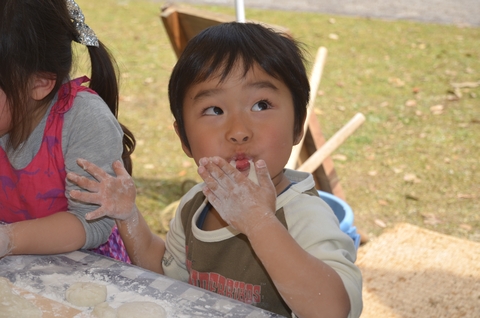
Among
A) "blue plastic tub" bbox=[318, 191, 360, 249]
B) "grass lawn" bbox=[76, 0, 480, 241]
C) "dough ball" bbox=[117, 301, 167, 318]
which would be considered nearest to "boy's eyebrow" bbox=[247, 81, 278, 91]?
"dough ball" bbox=[117, 301, 167, 318]

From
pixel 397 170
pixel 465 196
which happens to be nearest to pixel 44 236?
pixel 465 196

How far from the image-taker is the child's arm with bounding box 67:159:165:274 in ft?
5.16

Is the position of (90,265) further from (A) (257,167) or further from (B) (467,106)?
(B) (467,106)

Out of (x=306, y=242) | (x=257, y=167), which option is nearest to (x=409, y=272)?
(x=306, y=242)

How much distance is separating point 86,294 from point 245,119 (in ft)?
1.80

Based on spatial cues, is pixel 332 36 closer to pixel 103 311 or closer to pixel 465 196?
pixel 465 196

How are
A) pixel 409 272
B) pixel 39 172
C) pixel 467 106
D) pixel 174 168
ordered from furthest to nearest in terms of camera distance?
pixel 467 106 < pixel 174 168 < pixel 409 272 < pixel 39 172

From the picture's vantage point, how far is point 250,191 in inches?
52.5

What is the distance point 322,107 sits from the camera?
5375 millimetres

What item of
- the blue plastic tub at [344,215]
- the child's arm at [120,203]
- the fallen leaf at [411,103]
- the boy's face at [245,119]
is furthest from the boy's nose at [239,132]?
the fallen leaf at [411,103]

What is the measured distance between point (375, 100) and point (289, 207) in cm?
411

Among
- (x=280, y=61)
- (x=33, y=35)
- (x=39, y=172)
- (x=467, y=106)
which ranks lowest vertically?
(x=467, y=106)

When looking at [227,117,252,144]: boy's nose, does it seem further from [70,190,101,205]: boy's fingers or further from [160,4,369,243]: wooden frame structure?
[160,4,369,243]: wooden frame structure

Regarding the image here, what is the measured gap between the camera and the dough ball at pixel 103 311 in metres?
1.24
